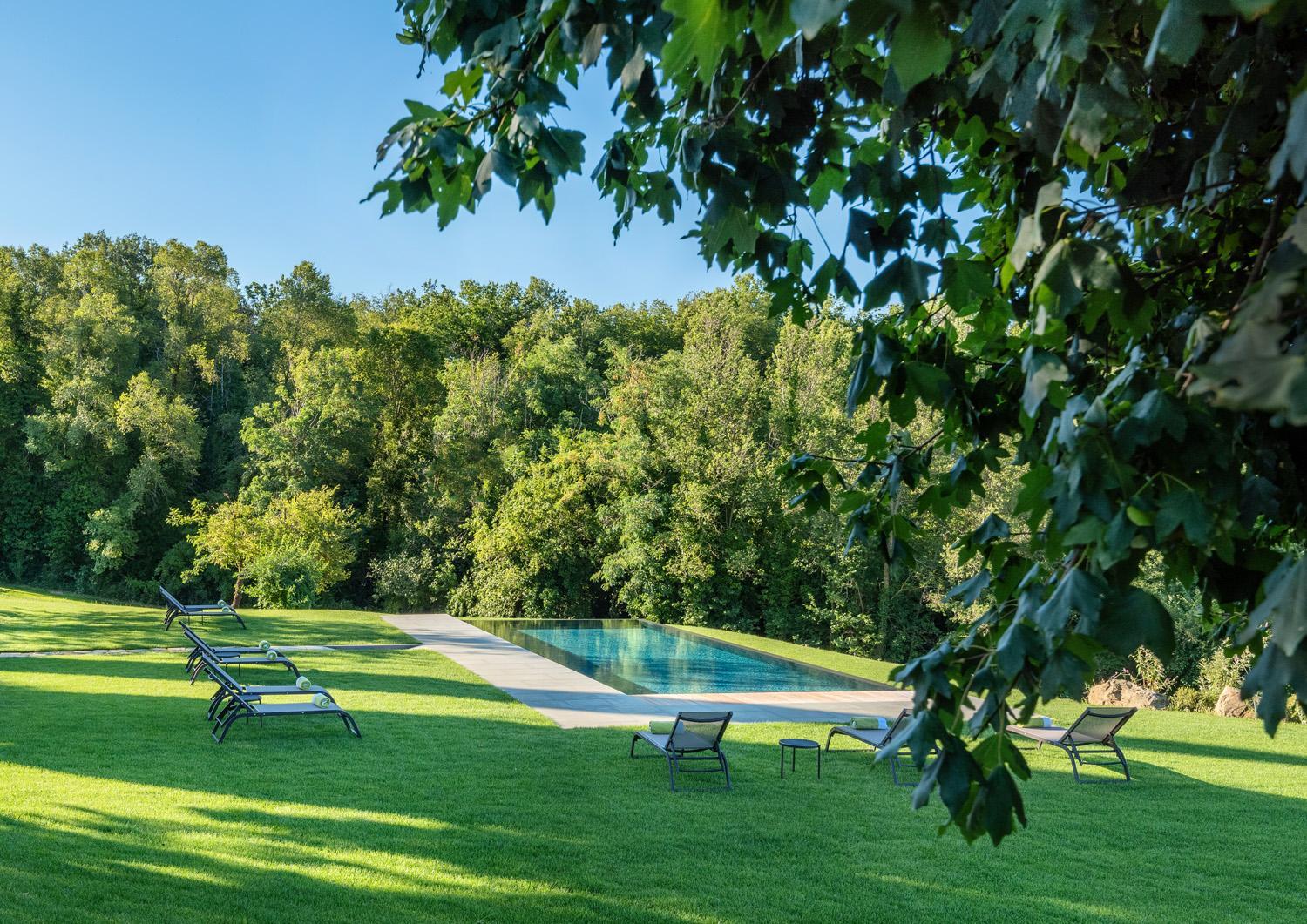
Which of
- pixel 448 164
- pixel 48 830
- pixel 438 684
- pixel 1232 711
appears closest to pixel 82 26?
pixel 438 684

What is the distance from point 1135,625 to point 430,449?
102ft

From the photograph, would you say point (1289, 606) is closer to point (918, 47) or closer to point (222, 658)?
point (918, 47)

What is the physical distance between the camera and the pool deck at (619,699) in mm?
10883

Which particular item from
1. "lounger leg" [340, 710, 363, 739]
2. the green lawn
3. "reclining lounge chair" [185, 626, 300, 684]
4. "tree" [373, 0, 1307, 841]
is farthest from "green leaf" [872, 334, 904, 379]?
"reclining lounge chair" [185, 626, 300, 684]

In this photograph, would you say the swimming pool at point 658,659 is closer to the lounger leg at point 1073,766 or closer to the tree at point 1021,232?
the lounger leg at point 1073,766

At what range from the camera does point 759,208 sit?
7.47ft

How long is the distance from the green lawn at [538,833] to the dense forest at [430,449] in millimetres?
14008

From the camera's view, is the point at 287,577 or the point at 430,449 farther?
the point at 430,449

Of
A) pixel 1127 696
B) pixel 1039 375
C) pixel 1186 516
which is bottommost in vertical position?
pixel 1127 696

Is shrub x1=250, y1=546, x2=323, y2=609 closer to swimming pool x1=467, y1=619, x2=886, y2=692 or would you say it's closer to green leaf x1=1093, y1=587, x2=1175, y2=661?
swimming pool x1=467, y1=619, x2=886, y2=692

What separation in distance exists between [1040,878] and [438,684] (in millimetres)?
8373

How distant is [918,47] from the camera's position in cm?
122

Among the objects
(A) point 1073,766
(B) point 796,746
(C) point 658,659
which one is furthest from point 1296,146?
(C) point 658,659

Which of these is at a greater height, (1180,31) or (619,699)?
(1180,31)
